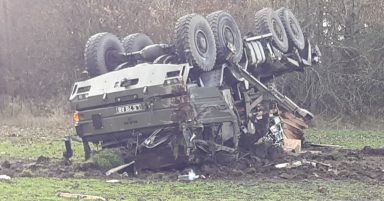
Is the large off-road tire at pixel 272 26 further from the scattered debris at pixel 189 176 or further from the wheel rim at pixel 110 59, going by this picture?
the scattered debris at pixel 189 176

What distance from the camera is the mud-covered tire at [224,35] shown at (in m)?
11.3

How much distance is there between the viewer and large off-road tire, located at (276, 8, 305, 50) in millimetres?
13416

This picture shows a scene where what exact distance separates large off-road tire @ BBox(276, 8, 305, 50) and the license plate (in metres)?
4.41

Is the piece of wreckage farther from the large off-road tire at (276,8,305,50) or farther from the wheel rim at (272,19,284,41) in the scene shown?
the large off-road tire at (276,8,305,50)

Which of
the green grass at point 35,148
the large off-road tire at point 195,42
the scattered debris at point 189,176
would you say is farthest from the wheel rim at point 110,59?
the scattered debris at point 189,176

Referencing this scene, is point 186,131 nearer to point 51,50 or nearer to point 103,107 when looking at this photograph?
point 103,107

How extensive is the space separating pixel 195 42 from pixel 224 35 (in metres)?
0.99

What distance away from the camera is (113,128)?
1030cm

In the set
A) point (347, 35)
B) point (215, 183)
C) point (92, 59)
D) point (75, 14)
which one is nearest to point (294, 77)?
point (347, 35)

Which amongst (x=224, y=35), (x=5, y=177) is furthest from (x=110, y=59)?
(x=5, y=177)

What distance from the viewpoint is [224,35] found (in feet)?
37.8

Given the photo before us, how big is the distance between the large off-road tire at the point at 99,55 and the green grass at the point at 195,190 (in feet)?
7.99

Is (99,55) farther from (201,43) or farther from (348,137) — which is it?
(348,137)

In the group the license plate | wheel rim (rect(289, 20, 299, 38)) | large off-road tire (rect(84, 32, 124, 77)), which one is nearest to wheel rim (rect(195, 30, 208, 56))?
the license plate
